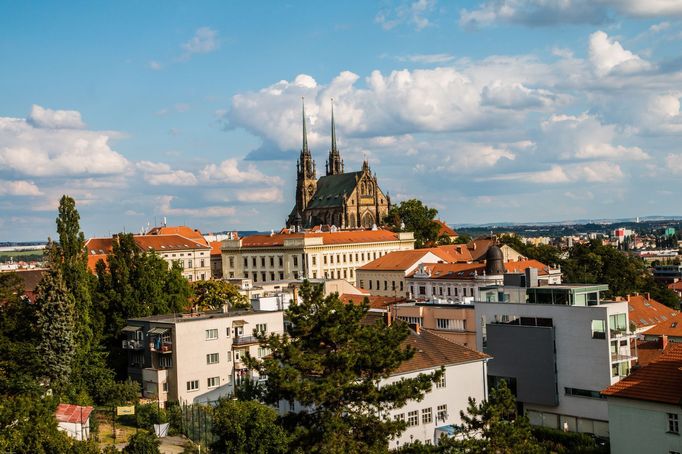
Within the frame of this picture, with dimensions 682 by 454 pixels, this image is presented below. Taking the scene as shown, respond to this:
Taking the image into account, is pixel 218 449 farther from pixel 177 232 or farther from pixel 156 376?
pixel 177 232

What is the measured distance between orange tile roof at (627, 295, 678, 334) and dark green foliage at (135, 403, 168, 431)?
148ft

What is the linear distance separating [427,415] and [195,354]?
19.3 m

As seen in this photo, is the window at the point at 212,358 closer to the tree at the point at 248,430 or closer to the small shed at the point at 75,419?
the small shed at the point at 75,419

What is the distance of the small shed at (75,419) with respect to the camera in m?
46.9

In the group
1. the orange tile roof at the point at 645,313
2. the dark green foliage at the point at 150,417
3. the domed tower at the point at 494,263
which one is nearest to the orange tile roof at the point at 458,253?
the domed tower at the point at 494,263

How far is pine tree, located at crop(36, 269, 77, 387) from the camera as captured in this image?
5931 cm

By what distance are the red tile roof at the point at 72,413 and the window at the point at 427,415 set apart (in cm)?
1812

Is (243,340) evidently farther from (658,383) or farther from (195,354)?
(658,383)

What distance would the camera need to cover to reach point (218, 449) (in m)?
37.1

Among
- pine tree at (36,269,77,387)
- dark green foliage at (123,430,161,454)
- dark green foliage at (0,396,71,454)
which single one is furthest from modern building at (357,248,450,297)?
dark green foliage at (0,396,71,454)

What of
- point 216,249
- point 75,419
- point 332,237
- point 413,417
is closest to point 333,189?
point 216,249

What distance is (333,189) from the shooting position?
18925 cm

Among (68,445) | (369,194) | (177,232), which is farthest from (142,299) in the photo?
(369,194)

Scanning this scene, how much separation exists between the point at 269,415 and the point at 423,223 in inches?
4970
